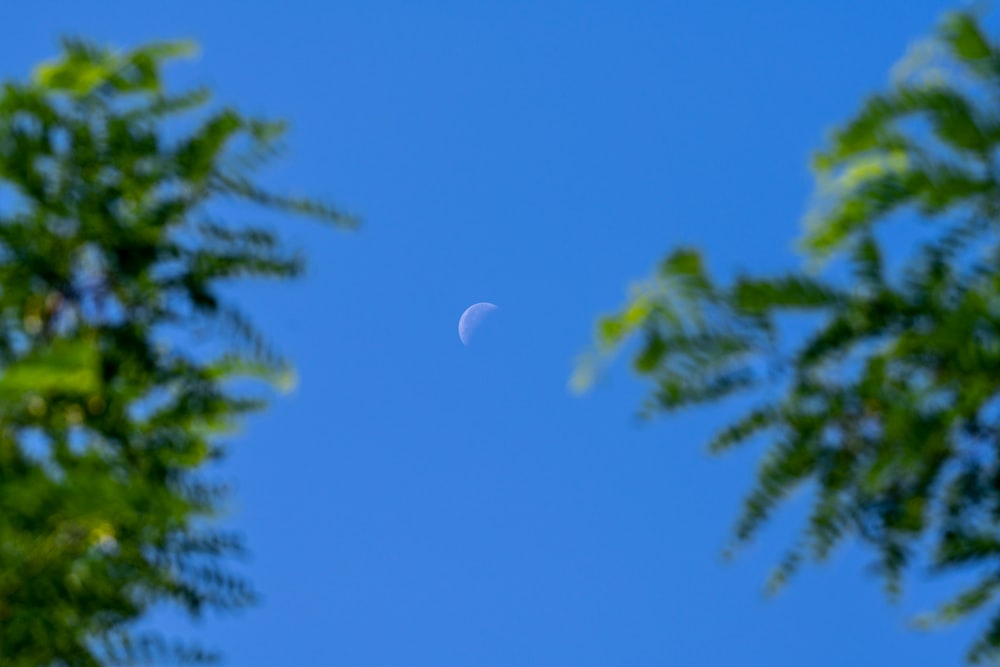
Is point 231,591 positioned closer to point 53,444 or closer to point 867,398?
point 53,444

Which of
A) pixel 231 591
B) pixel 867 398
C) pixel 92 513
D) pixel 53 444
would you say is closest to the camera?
pixel 92 513

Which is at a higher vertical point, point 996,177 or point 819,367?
point 996,177

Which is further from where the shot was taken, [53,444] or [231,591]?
[231,591]

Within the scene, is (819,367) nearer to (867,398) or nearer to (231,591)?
(867,398)

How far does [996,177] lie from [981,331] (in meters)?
0.29

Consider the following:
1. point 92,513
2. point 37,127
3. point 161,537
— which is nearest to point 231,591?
point 161,537

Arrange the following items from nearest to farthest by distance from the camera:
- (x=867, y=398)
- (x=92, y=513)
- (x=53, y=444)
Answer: (x=92, y=513) < (x=867, y=398) < (x=53, y=444)

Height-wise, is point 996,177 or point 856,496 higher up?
point 996,177

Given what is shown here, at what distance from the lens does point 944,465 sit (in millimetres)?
2045

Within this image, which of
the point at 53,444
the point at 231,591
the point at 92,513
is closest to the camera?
the point at 92,513

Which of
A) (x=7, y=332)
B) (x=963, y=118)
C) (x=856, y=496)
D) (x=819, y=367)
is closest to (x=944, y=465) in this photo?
(x=856, y=496)

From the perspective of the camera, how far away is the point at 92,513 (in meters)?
1.80

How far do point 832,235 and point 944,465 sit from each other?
1.55 ft

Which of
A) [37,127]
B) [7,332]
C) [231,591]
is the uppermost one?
[37,127]
